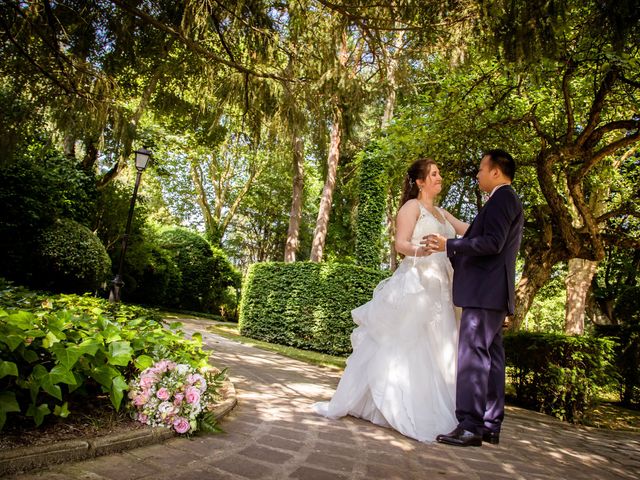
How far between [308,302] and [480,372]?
974 cm

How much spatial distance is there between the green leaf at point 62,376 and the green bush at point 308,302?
982 cm

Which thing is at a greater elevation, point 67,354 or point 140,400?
point 67,354

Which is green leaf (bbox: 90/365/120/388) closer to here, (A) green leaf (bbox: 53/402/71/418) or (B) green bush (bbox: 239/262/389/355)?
(A) green leaf (bbox: 53/402/71/418)

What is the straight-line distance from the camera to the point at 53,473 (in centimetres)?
194

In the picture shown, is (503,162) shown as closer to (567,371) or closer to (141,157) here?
(567,371)

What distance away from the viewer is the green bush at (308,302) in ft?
39.5

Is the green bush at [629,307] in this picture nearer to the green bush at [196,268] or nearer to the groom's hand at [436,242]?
the groom's hand at [436,242]

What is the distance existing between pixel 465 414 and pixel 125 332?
2.58m

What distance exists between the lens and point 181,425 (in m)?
2.69

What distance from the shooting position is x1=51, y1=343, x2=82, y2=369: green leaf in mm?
2355

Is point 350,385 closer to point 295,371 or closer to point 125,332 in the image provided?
point 125,332

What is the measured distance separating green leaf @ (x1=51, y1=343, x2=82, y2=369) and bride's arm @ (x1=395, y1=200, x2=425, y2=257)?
2547 mm

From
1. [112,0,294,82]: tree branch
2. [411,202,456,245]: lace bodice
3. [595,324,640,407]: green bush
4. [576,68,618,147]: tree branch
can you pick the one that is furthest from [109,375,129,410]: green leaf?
[595,324,640,407]: green bush

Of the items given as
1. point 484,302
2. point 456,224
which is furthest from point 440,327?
point 456,224
